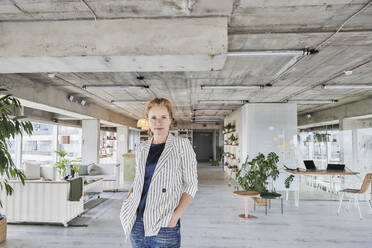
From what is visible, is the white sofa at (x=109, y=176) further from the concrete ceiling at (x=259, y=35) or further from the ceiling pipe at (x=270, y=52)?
the ceiling pipe at (x=270, y=52)

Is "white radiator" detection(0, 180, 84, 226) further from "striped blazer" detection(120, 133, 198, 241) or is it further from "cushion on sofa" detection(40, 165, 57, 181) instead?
"striped blazer" detection(120, 133, 198, 241)

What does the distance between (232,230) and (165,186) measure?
11.7 ft

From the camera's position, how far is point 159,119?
1531mm

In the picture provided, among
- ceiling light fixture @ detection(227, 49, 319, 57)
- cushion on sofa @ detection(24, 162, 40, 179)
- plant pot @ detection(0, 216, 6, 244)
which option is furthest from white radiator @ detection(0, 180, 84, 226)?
ceiling light fixture @ detection(227, 49, 319, 57)

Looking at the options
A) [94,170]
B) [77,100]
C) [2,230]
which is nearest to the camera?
[2,230]

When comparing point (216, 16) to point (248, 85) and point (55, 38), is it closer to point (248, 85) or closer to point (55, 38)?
point (55, 38)

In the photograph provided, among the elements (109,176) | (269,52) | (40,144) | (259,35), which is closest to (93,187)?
(109,176)

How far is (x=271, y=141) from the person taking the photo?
8.22 meters

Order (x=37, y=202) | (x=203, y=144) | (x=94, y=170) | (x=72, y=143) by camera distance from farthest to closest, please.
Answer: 1. (x=203, y=144)
2. (x=72, y=143)
3. (x=94, y=170)
4. (x=37, y=202)

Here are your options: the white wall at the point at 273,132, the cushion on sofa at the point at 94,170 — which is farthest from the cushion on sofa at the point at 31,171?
the white wall at the point at 273,132

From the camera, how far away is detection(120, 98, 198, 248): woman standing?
1.40 metres

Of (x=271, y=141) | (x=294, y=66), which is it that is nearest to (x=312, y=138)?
(x=271, y=141)

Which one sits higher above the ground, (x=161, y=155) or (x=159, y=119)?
(x=159, y=119)

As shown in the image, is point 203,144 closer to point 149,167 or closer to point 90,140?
point 90,140
